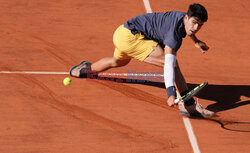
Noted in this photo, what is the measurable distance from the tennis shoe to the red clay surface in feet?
0.40

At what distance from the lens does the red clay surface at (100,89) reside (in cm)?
602

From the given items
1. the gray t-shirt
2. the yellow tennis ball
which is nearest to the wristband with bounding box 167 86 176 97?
the gray t-shirt

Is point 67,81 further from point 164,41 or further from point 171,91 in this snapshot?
point 171,91

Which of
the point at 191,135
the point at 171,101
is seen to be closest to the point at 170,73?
the point at 171,101

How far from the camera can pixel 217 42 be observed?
870 cm

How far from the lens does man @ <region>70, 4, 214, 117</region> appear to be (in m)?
5.76

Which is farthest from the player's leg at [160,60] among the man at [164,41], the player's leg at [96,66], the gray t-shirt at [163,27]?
the player's leg at [96,66]

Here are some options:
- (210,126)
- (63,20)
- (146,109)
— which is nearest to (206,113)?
(210,126)

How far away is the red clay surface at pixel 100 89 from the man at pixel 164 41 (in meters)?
0.52

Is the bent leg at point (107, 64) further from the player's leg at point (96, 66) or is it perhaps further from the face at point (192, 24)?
the face at point (192, 24)

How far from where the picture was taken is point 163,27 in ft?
20.1

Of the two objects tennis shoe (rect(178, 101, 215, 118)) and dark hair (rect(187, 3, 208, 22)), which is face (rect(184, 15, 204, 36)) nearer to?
dark hair (rect(187, 3, 208, 22))

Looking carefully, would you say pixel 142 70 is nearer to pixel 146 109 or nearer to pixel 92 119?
pixel 146 109

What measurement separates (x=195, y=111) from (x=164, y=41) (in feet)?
4.44
